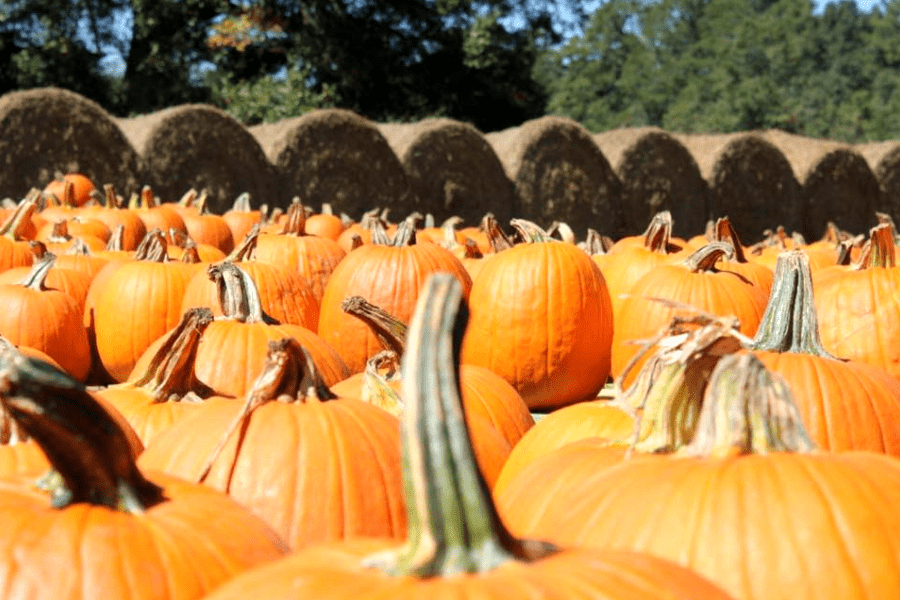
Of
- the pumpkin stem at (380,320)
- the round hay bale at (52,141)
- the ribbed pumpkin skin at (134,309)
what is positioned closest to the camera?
the pumpkin stem at (380,320)

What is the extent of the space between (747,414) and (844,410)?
1080mm

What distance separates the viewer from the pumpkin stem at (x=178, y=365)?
2.54 m

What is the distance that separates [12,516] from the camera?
136 cm

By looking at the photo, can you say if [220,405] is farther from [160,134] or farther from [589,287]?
[160,134]

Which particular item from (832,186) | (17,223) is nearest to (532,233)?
→ (17,223)

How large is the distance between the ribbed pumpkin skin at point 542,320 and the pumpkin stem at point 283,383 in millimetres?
2303

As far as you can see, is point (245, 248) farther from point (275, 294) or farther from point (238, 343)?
point (238, 343)

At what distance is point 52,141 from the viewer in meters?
12.4

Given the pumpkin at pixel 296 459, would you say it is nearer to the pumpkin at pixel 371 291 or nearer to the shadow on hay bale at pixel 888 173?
the pumpkin at pixel 371 291

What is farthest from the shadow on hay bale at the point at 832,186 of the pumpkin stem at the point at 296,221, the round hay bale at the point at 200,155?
the pumpkin stem at the point at 296,221

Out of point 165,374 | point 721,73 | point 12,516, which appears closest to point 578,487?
point 12,516

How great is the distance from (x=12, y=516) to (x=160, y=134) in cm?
1259

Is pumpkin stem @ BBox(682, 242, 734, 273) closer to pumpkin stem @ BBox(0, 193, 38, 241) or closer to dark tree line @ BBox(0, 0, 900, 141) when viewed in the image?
pumpkin stem @ BBox(0, 193, 38, 241)

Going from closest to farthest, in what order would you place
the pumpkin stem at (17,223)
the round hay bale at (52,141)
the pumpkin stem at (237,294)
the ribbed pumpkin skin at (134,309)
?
the pumpkin stem at (237,294), the ribbed pumpkin skin at (134,309), the pumpkin stem at (17,223), the round hay bale at (52,141)
